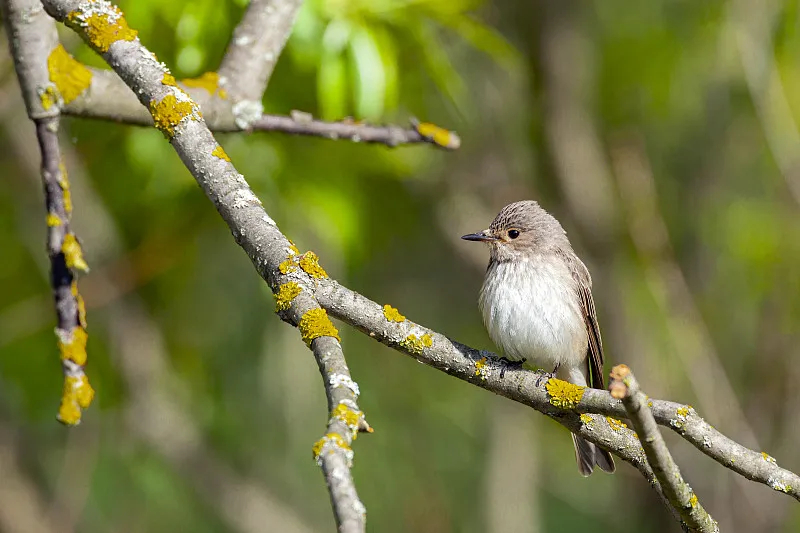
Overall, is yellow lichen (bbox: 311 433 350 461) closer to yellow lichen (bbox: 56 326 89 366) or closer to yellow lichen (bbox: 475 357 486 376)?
yellow lichen (bbox: 475 357 486 376)

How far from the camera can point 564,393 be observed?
Answer: 244 centimetres

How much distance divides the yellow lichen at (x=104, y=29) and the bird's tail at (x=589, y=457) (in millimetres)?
2959

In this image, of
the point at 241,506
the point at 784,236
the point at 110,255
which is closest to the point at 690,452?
the point at 784,236

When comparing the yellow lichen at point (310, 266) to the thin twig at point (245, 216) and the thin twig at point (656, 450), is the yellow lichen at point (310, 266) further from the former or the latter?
the thin twig at point (656, 450)

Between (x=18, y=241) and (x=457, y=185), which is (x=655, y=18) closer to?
(x=457, y=185)

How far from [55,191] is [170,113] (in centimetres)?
49

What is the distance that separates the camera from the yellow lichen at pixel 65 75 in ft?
10.2

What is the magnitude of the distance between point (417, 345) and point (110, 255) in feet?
13.8

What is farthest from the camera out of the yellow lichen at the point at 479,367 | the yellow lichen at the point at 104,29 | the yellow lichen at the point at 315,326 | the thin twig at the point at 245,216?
the yellow lichen at the point at 104,29

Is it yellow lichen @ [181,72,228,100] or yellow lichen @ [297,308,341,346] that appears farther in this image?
yellow lichen @ [181,72,228,100]

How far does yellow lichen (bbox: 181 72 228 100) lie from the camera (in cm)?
349

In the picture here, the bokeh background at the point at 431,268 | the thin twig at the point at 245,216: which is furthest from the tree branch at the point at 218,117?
the bokeh background at the point at 431,268

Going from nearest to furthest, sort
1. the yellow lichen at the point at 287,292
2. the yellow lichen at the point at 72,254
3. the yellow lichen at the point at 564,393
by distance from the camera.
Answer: the yellow lichen at the point at 287,292 → the yellow lichen at the point at 564,393 → the yellow lichen at the point at 72,254

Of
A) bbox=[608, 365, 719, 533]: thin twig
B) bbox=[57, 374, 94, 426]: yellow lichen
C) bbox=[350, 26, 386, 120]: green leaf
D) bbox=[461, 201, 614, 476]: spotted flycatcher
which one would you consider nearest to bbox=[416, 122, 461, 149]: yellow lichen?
bbox=[350, 26, 386, 120]: green leaf
